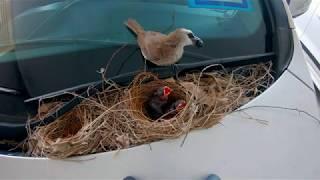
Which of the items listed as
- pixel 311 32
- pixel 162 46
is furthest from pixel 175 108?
pixel 311 32

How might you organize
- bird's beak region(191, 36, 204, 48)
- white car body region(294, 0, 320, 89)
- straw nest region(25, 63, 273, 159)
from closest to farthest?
straw nest region(25, 63, 273, 159), bird's beak region(191, 36, 204, 48), white car body region(294, 0, 320, 89)

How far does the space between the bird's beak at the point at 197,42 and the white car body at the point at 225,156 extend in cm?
28

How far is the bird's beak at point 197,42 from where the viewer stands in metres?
1.53

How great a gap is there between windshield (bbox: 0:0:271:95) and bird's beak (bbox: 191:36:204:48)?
0.02 m

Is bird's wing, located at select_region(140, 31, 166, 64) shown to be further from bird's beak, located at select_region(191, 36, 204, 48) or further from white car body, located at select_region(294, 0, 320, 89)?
white car body, located at select_region(294, 0, 320, 89)

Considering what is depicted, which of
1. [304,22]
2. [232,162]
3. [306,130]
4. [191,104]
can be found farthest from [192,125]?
[304,22]

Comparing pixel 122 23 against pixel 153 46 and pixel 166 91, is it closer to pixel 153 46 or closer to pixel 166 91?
pixel 153 46

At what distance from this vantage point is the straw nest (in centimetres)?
141

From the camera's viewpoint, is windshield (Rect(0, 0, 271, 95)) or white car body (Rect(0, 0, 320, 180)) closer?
white car body (Rect(0, 0, 320, 180))

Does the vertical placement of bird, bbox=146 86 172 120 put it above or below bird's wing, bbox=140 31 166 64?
below

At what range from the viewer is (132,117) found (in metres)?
1.43

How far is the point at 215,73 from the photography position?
1551 millimetres

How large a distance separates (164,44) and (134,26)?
15 cm

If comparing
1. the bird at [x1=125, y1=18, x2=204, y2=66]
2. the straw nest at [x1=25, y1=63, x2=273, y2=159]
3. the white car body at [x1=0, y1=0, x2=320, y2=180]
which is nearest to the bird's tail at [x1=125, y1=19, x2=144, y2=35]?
the bird at [x1=125, y1=18, x2=204, y2=66]
